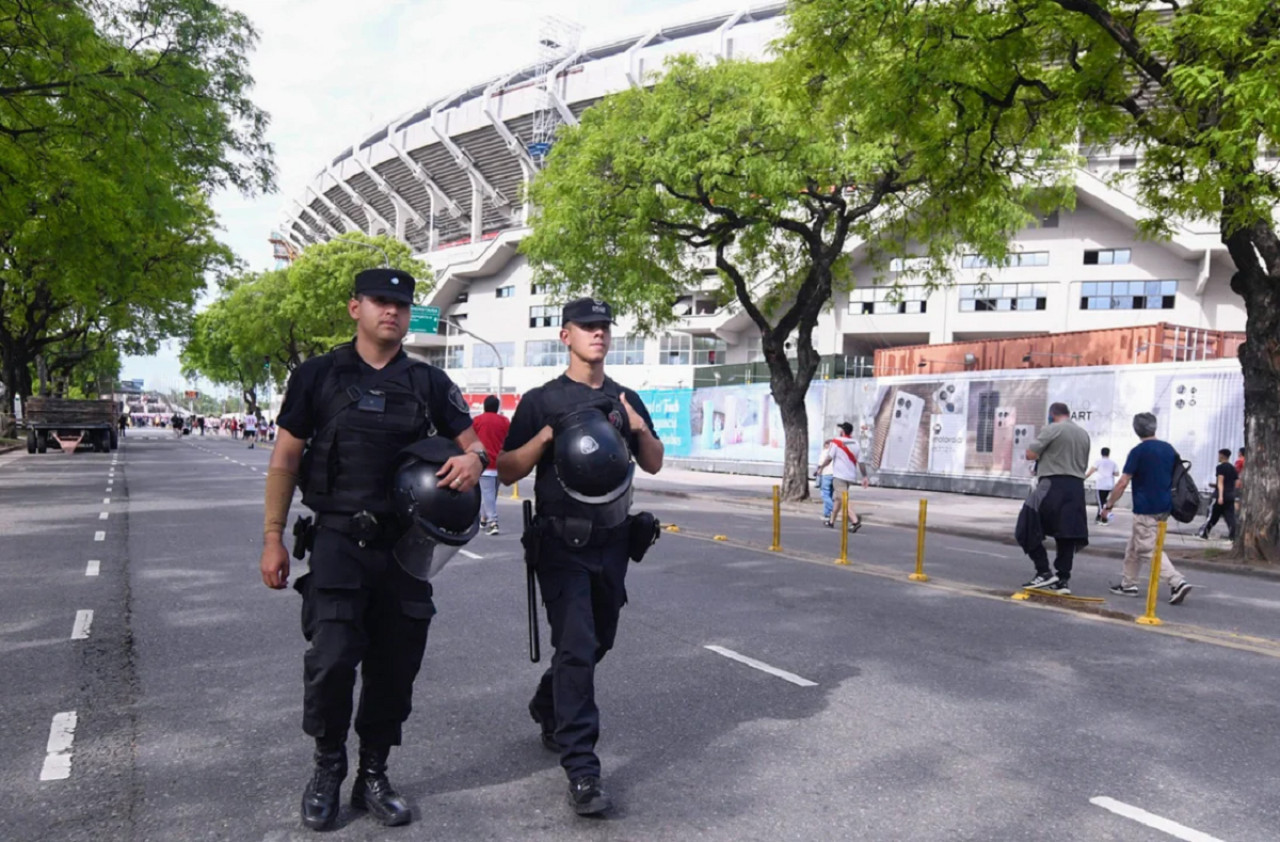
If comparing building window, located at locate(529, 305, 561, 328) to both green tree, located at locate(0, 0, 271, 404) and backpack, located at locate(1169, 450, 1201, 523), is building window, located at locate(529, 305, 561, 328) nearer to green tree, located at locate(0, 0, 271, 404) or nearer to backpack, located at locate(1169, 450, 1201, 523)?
green tree, located at locate(0, 0, 271, 404)

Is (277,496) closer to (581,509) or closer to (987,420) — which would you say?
(581,509)

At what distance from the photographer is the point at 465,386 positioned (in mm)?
63906

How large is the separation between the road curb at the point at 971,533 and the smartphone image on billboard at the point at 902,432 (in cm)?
604

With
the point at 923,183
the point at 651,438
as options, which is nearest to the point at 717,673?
the point at 651,438

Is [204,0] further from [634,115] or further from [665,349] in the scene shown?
[665,349]

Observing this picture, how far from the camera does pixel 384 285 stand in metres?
3.56

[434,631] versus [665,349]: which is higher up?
[665,349]

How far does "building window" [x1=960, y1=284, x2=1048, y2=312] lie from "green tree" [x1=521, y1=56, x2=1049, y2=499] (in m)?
21.6

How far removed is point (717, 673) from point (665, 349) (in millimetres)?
48621

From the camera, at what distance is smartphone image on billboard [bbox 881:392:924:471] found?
26.1 metres

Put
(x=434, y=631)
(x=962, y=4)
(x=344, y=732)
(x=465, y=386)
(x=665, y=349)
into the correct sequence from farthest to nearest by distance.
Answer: (x=465, y=386) < (x=665, y=349) < (x=962, y=4) < (x=434, y=631) < (x=344, y=732)

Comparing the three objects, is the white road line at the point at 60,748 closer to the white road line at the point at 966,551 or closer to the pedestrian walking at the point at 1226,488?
the white road line at the point at 966,551

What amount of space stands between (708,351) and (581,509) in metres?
48.9

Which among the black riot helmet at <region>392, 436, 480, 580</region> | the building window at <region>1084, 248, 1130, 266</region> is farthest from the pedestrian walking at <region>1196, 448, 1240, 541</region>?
the building window at <region>1084, 248, 1130, 266</region>
